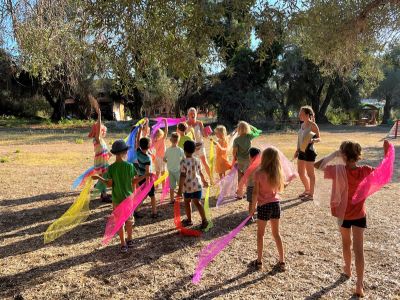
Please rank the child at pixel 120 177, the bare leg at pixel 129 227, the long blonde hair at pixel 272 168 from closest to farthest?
1. the long blonde hair at pixel 272 168
2. the child at pixel 120 177
3. the bare leg at pixel 129 227

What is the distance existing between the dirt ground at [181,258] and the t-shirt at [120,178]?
765mm

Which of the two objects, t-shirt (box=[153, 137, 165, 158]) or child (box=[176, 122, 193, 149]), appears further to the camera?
t-shirt (box=[153, 137, 165, 158])

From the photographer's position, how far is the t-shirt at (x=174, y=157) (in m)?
6.71

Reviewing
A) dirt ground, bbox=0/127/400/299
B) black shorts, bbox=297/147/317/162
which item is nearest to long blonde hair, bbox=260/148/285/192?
dirt ground, bbox=0/127/400/299

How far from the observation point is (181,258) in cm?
488

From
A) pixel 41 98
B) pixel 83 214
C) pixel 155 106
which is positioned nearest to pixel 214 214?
pixel 83 214

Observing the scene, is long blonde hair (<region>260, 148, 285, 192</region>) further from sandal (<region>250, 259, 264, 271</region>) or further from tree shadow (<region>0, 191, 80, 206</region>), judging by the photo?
tree shadow (<region>0, 191, 80, 206</region>)

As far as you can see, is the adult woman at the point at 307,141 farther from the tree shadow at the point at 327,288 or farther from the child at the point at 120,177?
the child at the point at 120,177

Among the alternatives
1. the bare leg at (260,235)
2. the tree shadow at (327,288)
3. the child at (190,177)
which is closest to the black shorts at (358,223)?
the tree shadow at (327,288)

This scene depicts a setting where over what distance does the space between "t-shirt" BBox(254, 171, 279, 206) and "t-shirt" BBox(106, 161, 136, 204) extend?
69.1 inches

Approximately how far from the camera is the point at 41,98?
45.5 meters

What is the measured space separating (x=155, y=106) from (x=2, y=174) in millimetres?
31509

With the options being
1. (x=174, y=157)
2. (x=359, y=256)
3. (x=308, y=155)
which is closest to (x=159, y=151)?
(x=174, y=157)

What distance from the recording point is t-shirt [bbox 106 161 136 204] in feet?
16.7
